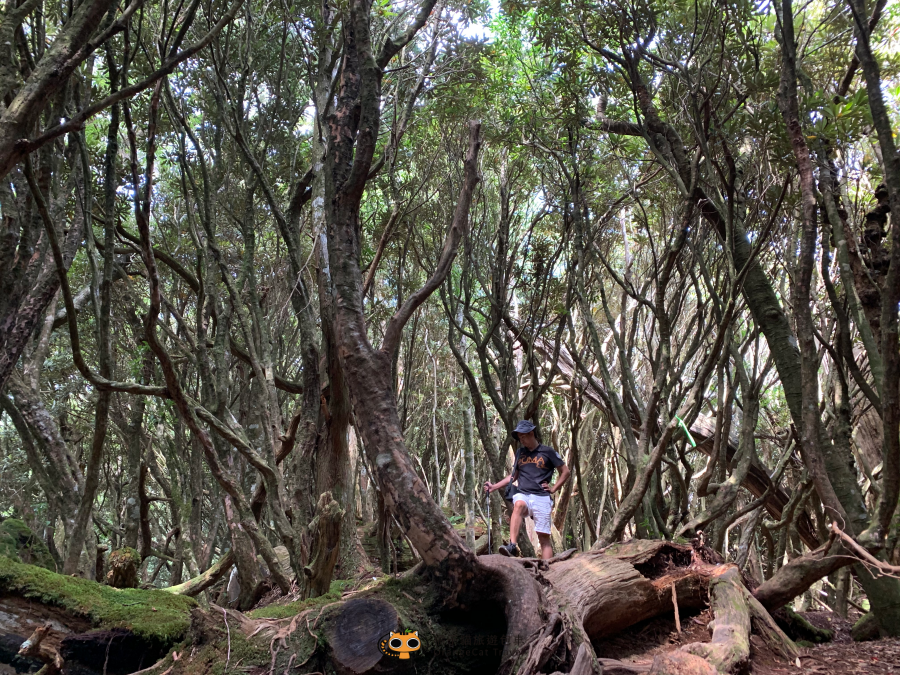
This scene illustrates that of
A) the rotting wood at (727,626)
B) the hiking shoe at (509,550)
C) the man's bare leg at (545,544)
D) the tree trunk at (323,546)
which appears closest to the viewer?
the rotting wood at (727,626)

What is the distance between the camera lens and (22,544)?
17.4ft

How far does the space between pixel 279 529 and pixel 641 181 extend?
622cm

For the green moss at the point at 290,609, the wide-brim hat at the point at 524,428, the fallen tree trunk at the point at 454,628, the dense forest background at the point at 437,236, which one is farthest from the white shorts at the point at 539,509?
the green moss at the point at 290,609

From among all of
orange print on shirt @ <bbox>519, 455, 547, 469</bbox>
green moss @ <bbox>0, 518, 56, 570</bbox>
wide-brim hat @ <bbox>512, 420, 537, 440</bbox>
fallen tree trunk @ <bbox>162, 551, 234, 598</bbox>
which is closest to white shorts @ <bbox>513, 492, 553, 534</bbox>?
orange print on shirt @ <bbox>519, 455, 547, 469</bbox>

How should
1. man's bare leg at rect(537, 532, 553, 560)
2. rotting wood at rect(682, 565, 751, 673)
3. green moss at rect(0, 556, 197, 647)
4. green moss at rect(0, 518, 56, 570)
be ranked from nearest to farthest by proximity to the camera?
rotting wood at rect(682, 565, 751, 673)
green moss at rect(0, 556, 197, 647)
green moss at rect(0, 518, 56, 570)
man's bare leg at rect(537, 532, 553, 560)

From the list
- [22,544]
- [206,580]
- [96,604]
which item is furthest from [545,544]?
[22,544]

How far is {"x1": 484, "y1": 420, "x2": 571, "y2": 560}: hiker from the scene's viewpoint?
6047 millimetres

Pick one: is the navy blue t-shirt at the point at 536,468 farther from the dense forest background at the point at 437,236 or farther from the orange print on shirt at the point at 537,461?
the dense forest background at the point at 437,236

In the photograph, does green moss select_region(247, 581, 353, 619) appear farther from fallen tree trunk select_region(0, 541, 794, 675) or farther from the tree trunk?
the tree trunk

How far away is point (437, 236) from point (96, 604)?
6972mm

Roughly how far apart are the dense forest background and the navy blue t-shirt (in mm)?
811

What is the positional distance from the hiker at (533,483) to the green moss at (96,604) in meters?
3.44

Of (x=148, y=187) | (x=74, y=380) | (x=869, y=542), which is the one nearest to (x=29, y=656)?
(x=148, y=187)

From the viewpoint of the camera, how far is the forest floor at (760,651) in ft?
11.8
